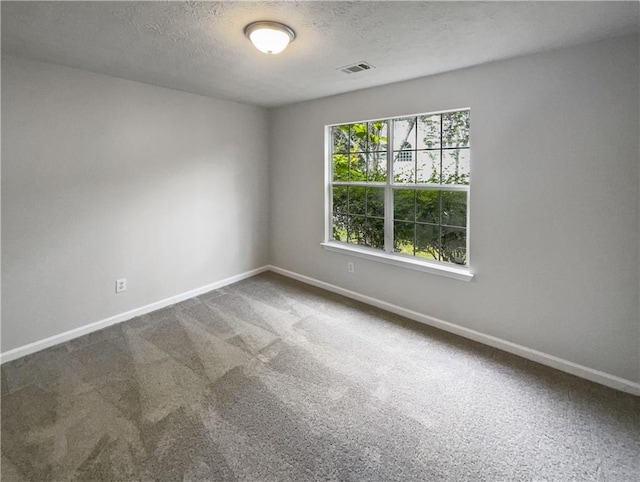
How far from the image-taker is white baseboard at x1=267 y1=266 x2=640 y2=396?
2.26 metres

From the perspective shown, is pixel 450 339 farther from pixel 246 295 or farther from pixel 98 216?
pixel 98 216

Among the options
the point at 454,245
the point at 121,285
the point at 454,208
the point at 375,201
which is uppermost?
the point at 375,201

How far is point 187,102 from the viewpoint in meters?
3.64

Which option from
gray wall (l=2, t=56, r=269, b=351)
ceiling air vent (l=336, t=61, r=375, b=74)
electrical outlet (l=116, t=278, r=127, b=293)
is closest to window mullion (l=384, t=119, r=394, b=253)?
ceiling air vent (l=336, t=61, r=375, b=74)

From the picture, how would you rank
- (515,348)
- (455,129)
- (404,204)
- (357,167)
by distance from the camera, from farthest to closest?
1. (357,167)
2. (404,204)
3. (455,129)
4. (515,348)

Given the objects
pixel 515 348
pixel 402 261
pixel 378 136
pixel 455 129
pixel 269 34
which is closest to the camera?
pixel 269 34

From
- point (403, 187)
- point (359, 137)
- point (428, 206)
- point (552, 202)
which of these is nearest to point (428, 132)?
point (403, 187)

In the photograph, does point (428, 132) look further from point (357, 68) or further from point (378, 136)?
point (357, 68)

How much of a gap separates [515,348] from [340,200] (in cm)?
242

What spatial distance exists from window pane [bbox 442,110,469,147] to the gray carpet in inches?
71.4

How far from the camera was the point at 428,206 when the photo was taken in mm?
3285

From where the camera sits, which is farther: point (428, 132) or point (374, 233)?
point (374, 233)

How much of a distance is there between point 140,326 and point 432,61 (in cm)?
357

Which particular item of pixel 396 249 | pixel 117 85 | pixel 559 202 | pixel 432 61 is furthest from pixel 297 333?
pixel 117 85
